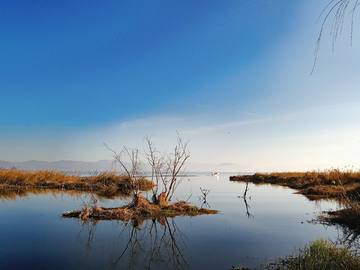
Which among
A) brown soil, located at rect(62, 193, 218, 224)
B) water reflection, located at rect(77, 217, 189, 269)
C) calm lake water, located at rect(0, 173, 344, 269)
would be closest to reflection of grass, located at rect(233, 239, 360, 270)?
calm lake water, located at rect(0, 173, 344, 269)

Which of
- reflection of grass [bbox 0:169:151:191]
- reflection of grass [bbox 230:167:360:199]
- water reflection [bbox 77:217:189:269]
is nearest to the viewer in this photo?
water reflection [bbox 77:217:189:269]

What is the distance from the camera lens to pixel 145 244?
7121mm

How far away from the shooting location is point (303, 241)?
7.35 m

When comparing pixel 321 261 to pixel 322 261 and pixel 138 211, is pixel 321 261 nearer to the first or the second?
pixel 322 261

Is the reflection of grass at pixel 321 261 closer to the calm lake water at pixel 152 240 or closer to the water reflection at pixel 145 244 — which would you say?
the calm lake water at pixel 152 240

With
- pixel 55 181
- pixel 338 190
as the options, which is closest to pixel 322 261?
pixel 338 190

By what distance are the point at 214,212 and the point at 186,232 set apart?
388 cm

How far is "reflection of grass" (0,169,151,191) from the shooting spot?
79.0ft

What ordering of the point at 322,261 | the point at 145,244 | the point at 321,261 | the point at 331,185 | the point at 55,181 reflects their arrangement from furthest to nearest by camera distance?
the point at 55,181 → the point at 331,185 → the point at 145,244 → the point at 322,261 → the point at 321,261

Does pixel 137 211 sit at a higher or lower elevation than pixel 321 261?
lower

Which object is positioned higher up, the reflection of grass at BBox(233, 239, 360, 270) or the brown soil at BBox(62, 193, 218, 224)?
the reflection of grass at BBox(233, 239, 360, 270)

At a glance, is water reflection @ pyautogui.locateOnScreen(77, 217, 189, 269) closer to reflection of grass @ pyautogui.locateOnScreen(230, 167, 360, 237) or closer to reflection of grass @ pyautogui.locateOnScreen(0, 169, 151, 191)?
reflection of grass @ pyautogui.locateOnScreen(230, 167, 360, 237)

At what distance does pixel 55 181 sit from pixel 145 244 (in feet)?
73.4

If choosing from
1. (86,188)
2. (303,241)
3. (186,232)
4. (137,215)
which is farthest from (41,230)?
(86,188)
